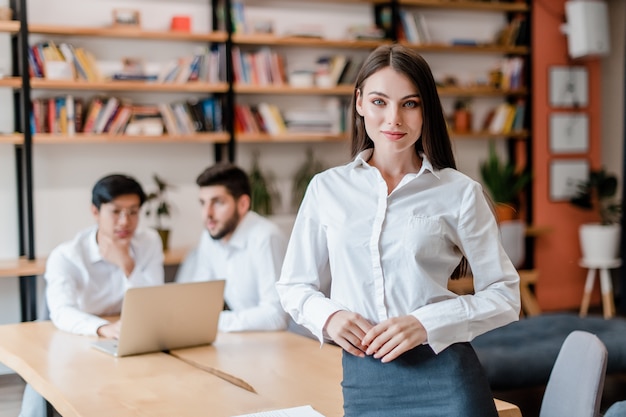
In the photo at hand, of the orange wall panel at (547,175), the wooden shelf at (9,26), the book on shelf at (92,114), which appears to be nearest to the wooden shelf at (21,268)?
the book on shelf at (92,114)

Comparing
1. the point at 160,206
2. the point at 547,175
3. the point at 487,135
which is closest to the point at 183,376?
the point at 160,206

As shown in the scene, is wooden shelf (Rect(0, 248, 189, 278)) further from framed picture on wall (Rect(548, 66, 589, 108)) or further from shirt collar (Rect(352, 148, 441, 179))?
shirt collar (Rect(352, 148, 441, 179))

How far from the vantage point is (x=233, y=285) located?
3781 millimetres

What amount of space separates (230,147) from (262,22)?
912 millimetres

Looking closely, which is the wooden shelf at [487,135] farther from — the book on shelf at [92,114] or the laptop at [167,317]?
the laptop at [167,317]

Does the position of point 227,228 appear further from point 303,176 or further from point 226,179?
point 303,176

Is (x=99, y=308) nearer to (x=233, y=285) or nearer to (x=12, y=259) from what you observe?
(x=233, y=285)

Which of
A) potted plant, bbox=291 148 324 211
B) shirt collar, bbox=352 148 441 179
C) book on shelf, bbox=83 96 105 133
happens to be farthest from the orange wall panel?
shirt collar, bbox=352 148 441 179

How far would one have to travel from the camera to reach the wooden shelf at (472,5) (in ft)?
21.6

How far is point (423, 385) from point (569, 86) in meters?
5.96

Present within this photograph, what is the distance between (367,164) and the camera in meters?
1.83

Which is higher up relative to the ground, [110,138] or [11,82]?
[11,82]

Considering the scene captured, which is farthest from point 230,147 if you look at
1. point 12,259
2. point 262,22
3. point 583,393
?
point 583,393

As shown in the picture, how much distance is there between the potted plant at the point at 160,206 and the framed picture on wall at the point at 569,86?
129 inches
